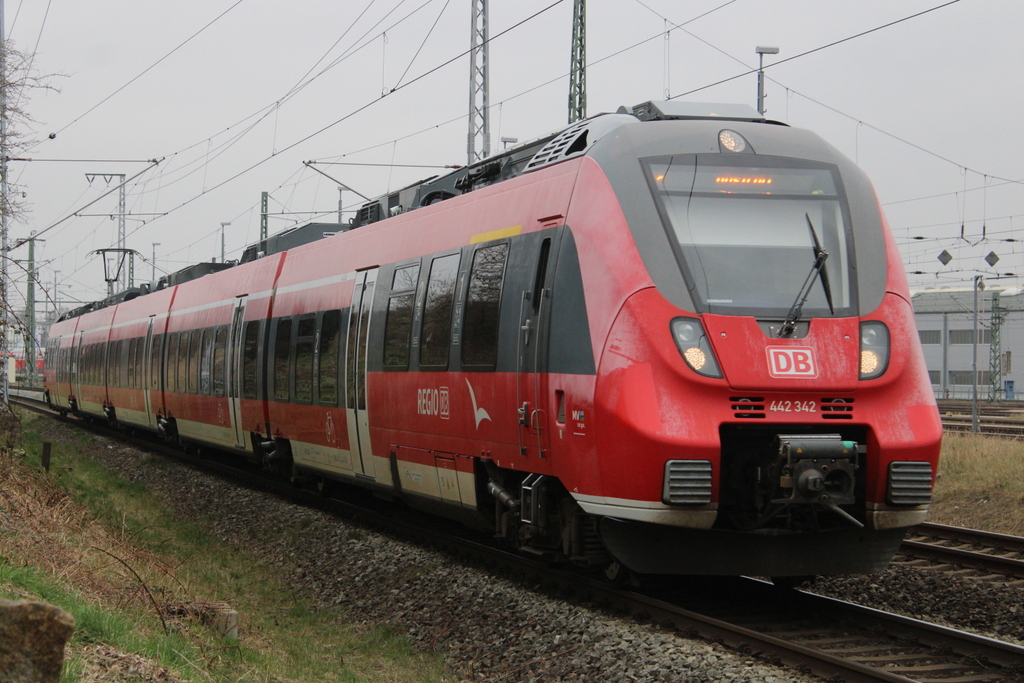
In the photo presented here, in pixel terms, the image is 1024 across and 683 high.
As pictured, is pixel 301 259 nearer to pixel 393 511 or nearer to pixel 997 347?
pixel 393 511

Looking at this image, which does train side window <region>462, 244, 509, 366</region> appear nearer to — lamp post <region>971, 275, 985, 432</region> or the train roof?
the train roof

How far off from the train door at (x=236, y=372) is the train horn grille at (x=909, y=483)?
1158cm

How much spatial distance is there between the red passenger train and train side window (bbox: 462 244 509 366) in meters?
0.02

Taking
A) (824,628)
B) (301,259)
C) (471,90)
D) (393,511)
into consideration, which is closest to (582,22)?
(471,90)

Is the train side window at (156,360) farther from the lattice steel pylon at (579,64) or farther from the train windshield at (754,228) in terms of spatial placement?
the train windshield at (754,228)

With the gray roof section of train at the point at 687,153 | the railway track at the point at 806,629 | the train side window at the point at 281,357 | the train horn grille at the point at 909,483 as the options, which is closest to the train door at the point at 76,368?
the train side window at the point at 281,357

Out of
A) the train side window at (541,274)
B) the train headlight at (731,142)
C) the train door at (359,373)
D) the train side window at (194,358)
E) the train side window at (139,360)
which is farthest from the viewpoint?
the train side window at (139,360)

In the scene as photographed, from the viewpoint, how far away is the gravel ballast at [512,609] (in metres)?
6.18

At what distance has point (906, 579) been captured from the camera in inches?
342

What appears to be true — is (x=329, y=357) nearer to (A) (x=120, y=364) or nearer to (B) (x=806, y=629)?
(B) (x=806, y=629)

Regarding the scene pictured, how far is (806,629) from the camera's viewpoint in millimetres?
6785

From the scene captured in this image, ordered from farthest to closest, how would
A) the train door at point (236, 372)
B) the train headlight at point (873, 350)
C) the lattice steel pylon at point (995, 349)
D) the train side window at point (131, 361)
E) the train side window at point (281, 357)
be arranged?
the lattice steel pylon at point (995, 349) < the train side window at point (131, 361) < the train door at point (236, 372) < the train side window at point (281, 357) < the train headlight at point (873, 350)

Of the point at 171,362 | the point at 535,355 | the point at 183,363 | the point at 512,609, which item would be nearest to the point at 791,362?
the point at 535,355

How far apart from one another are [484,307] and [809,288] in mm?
2859
